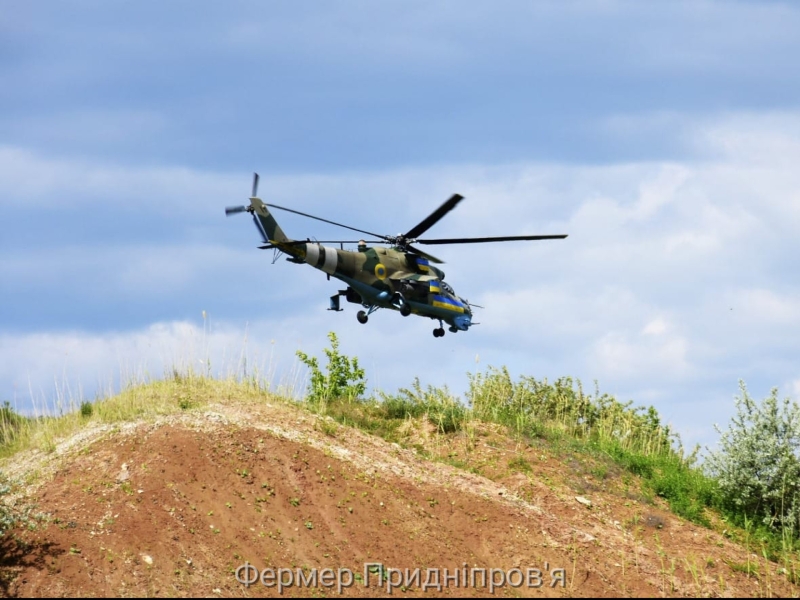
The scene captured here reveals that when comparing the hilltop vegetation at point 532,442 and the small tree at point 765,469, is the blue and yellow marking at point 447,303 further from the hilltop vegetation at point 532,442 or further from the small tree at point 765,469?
the small tree at point 765,469

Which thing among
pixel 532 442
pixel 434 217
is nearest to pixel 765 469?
pixel 532 442

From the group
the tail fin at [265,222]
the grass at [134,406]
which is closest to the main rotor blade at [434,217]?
the tail fin at [265,222]

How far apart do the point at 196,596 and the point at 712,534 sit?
11.7 meters

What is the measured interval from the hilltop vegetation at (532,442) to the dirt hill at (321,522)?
0.83 feet

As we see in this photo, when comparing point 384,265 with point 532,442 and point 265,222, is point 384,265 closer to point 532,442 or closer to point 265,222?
point 265,222

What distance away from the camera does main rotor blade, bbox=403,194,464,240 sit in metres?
23.8

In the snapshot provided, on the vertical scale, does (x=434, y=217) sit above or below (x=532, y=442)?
above

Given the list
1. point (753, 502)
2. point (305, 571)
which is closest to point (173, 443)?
point (305, 571)

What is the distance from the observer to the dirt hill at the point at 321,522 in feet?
49.0

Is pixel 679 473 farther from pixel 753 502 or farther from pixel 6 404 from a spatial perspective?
pixel 6 404

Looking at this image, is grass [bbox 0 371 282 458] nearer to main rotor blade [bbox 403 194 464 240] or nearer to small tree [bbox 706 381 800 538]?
main rotor blade [bbox 403 194 464 240]

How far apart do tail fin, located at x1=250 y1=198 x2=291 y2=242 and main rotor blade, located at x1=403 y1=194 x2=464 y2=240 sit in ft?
13.5

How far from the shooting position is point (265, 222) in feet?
76.8

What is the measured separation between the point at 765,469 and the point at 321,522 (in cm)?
1133
